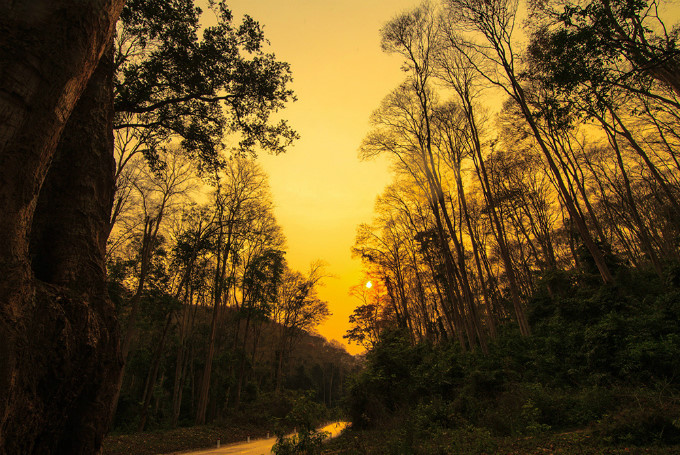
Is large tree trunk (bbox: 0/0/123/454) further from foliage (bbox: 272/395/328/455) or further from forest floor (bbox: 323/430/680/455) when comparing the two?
forest floor (bbox: 323/430/680/455)

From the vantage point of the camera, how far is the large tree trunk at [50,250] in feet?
6.22

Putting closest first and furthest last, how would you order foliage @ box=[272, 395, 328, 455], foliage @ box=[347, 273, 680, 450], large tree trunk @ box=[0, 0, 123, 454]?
1. large tree trunk @ box=[0, 0, 123, 454]
2. foliage @ box=[272, 395, 328, 455]
3. foliage @ box=[347, 273, 680, 450]

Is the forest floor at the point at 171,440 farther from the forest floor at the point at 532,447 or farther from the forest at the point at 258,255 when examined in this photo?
the forest floor at the point at 532,447

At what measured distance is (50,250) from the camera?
9.66 ft

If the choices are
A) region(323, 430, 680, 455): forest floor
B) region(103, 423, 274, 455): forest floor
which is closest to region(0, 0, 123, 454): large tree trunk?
region(323, 430, 680, 455): forest floor

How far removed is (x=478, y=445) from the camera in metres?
6.00

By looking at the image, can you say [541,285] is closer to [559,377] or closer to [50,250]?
[559,377]

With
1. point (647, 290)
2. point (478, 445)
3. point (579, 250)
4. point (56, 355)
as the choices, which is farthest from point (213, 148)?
point (579, 250)

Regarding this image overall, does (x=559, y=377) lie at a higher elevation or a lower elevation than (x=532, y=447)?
higher

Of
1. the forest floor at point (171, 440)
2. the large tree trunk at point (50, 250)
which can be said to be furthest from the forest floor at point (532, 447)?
the forest floor at point (171, 440)

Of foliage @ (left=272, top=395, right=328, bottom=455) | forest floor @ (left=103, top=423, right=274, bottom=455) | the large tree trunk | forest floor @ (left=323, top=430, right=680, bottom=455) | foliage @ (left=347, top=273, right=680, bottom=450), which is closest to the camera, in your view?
the large tree trunk

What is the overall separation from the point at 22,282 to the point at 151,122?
291 inches

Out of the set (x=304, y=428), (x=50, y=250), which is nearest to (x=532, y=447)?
(x=304, y=428)

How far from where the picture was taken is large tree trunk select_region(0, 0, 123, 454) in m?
1.89
